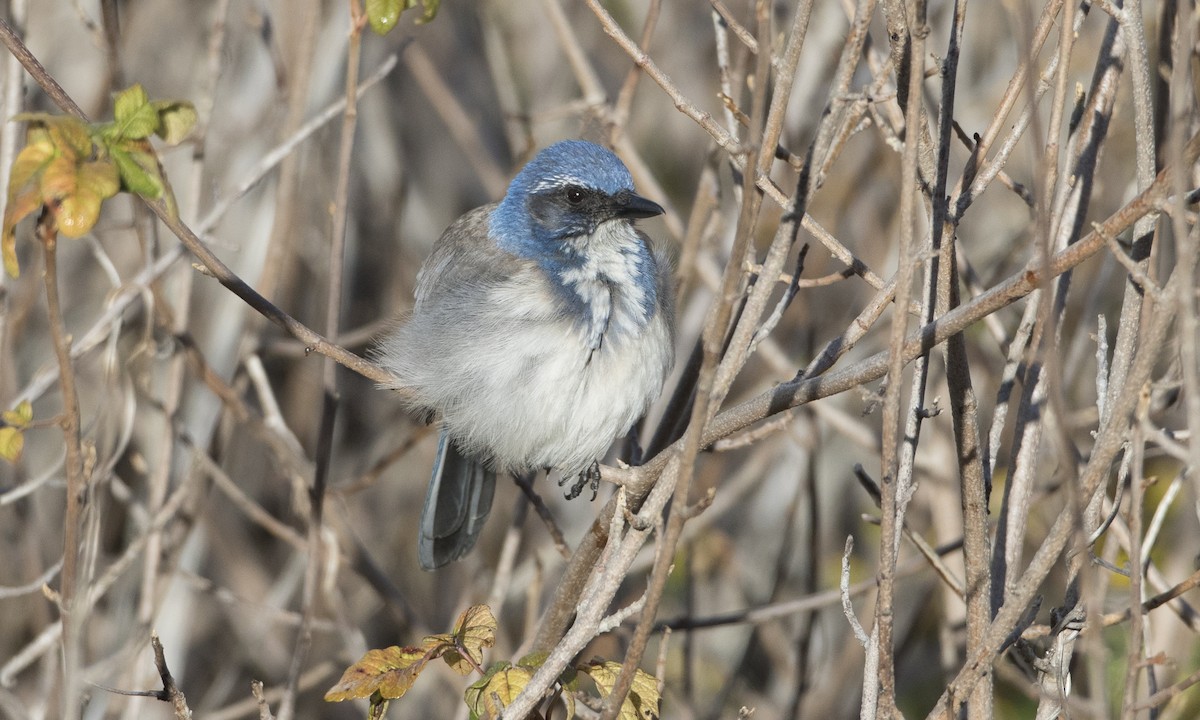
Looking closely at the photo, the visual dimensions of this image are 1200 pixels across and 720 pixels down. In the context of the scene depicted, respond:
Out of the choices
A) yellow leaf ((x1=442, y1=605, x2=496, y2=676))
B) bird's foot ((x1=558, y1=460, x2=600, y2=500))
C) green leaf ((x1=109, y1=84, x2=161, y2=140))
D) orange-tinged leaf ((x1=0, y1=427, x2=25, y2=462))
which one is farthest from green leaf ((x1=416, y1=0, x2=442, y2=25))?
bird's foot ((x1=558, y1=460, x2=600, y2=500))

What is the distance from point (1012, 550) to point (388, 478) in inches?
205

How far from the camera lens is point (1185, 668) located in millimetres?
4906

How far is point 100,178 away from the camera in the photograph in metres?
2.44

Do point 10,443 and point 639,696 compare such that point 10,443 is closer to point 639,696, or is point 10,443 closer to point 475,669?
point 475,669

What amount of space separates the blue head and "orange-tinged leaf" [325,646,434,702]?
1988 millimetres

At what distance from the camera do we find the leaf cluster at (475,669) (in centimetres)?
280

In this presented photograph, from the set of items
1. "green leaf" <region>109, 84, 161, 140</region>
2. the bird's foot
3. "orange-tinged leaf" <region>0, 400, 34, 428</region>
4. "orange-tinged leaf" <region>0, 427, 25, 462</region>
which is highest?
"green leaf" <region>109, 84, 161, 140</region>

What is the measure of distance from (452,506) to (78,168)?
8.97 ft

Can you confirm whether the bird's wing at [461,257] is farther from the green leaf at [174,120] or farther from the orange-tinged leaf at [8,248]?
the orange-tinged leaf at [8,248]

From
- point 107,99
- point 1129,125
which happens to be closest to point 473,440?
point 107,99

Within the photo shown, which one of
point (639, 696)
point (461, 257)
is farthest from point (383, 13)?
point (639, 696)

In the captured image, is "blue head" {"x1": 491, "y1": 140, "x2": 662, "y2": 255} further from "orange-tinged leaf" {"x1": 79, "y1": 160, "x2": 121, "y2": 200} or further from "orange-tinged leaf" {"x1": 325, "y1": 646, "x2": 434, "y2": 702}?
"orange-tinged leaf" {"x1": 79, "y1": 160, "x2": 121, "y2": 200}

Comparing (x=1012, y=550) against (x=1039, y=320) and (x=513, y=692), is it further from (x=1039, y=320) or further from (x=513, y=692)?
(x=513, y=692)

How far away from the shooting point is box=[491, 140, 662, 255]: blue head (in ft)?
14.9
